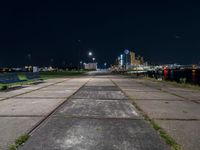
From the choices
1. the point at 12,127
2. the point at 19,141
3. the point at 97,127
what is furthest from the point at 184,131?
the point at 12,127

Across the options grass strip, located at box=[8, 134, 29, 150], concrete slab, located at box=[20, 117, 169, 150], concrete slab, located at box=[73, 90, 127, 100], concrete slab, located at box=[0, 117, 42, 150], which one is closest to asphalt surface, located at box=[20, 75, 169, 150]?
concrete slab, located at box=[20, 117, 169, 150]

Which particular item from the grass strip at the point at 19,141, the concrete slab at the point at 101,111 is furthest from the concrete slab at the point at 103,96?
the grass strip at the point at 19,141

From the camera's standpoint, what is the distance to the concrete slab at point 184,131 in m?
5.13

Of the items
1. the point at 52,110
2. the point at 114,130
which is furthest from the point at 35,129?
the point at 52,110

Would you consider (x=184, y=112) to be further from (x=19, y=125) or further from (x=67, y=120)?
(x=19, y=125)

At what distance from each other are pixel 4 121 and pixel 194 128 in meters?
5.27

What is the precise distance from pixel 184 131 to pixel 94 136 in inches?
89.9

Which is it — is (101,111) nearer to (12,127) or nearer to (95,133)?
(95,133)

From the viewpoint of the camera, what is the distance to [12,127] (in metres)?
6.40

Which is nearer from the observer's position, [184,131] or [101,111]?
[184,131]

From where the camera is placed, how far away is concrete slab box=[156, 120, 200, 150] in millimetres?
5133

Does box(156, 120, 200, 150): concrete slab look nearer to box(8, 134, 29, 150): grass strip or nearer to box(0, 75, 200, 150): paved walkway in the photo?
box(0, 75, 200, 150): paved walkway

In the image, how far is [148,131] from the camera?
242 inches

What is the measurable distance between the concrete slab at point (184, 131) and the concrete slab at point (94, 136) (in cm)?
43
